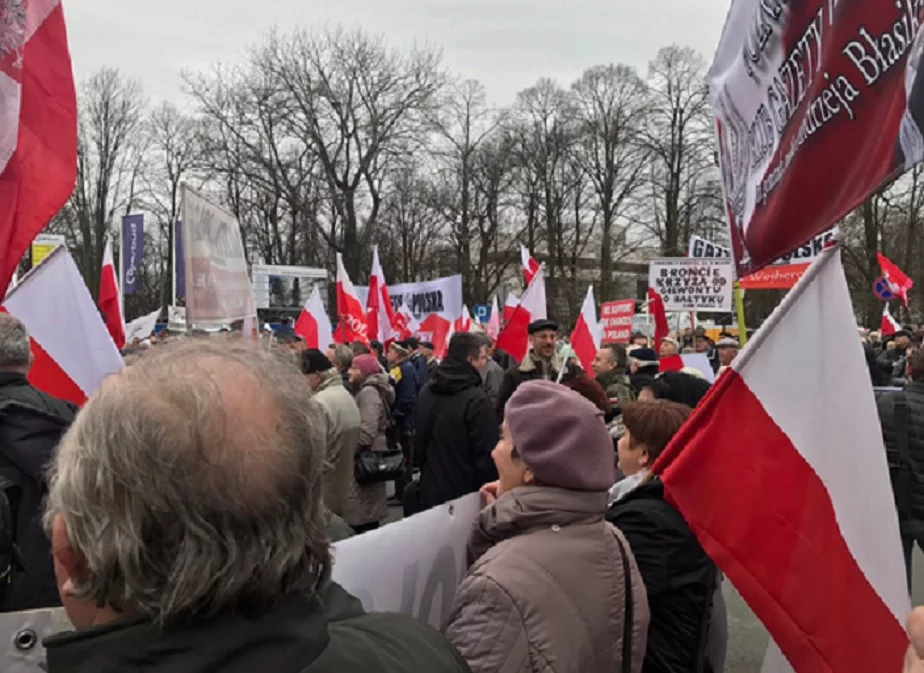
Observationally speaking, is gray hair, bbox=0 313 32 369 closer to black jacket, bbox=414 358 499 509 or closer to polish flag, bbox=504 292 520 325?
black jacket, bbox=414 358 499 509

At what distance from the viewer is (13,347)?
311 centimetres

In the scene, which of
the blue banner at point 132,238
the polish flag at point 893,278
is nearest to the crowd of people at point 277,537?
the polish flag at point 893,278

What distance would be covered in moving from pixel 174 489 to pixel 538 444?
Answer: 1.27 metres

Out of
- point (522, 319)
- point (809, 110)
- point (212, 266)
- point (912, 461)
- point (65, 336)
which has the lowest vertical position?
point (912, 461)

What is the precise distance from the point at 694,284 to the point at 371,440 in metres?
7.50

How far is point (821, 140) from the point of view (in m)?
1.94

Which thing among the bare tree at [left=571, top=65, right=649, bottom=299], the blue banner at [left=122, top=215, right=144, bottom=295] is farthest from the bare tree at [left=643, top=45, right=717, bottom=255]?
the blue banner at [left=122, top=215, right=144, bottom=295]

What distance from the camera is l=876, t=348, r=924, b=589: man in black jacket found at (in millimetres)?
4387

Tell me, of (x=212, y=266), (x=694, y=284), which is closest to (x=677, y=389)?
(x=212, y=266)

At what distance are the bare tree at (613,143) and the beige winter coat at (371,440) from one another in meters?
37.3

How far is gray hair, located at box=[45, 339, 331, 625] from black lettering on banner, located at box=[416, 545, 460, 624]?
1.14 metres

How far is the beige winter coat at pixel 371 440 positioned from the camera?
595 centimetres

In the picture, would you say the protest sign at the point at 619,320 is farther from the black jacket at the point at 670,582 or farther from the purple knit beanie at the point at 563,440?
the purple knit beanie at the point at 563,440

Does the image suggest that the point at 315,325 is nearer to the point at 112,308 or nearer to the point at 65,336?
the point at 112,308
